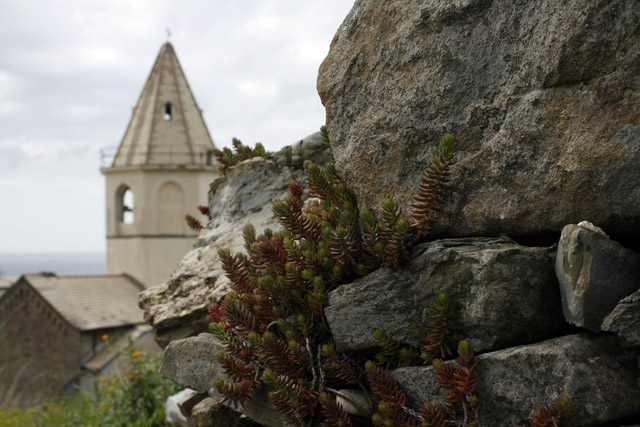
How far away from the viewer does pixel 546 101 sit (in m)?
2.83

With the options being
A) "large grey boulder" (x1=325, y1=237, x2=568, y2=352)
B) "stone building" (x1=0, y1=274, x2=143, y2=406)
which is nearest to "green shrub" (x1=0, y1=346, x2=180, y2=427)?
"large grey boulder" (x1=325, y1=237, x2=568, y2=352)

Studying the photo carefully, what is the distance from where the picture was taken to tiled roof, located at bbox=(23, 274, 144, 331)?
27.0m

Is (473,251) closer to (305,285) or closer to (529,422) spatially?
(529,422)

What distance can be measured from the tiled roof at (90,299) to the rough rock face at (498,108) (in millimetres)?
25803

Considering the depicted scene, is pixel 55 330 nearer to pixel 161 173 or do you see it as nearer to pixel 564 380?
pixel 161 173

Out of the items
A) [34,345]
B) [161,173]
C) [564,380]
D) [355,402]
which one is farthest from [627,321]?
[161,173]

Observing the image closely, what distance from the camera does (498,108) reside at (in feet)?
9.74

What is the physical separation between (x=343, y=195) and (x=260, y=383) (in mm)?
1260

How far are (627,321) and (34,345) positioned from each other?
30527 mm

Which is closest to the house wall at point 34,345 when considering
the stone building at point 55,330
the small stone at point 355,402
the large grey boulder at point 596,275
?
the stone building at point 55,330

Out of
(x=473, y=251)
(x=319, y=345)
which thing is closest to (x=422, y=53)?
(x=473, y=251)

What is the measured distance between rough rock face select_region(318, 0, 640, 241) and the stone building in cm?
2428

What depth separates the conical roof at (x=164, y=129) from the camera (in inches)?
1310

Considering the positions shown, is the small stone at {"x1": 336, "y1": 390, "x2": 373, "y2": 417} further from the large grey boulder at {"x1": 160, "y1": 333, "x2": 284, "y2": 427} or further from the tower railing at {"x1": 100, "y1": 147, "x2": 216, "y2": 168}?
the tower railing at {"x1": 100, "y1": 147, "x2": 216, "y2": 168}
